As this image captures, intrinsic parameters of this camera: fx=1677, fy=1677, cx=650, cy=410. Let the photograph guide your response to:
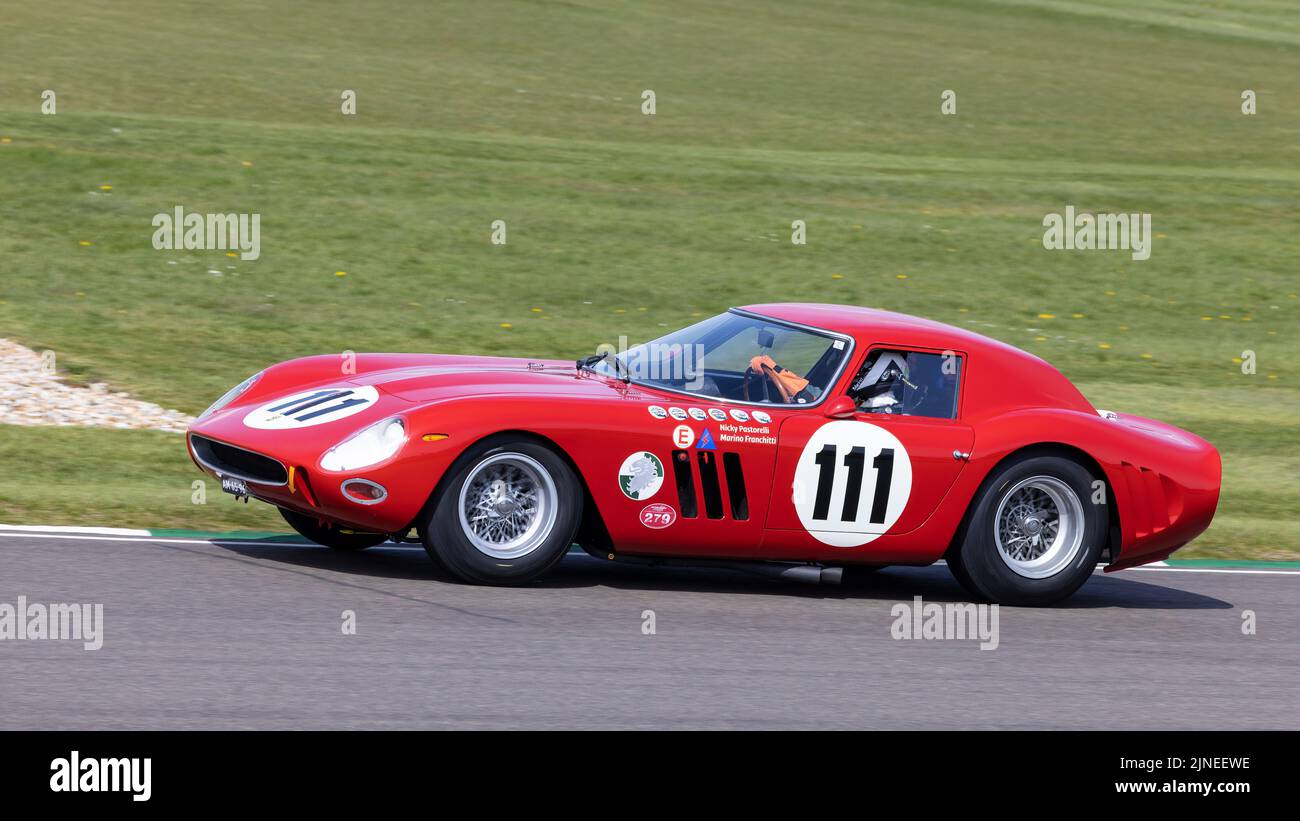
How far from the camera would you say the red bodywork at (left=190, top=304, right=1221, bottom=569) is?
7.39m

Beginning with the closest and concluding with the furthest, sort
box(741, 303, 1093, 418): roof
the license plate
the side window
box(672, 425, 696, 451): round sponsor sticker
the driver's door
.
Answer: the license plate → box(672, 425, 696, 451): round sponsor sticker → the driver's door → the side window → box(741, 303, 1093, 418): roof

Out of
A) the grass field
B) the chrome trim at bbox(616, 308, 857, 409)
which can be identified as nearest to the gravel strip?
the grass field

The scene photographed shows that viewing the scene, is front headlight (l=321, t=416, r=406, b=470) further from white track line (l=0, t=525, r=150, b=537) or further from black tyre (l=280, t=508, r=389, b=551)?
white track line (l=0, t=525, r=150, b=537)

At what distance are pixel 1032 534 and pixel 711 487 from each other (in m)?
1.75

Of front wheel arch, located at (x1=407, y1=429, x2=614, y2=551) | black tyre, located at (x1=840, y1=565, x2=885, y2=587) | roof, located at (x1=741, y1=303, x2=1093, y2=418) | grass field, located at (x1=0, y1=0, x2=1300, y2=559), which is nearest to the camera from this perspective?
front wheel arch, located at (x1=407, y1=429, x2=614, y2=551)

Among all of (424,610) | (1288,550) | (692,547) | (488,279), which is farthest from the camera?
(488,279)

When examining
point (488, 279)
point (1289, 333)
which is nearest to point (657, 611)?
point (488, 279)

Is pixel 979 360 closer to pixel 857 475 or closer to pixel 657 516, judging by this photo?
pixel 857 475

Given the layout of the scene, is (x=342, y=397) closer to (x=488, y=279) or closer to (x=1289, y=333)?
(x=488, y=279)

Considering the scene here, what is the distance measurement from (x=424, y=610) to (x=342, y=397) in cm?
123

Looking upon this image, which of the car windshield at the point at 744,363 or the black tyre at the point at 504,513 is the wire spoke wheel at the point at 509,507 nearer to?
the black tyre at the point at 504,513

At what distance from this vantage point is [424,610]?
23.4 feet

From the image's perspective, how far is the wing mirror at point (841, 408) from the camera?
795cm
